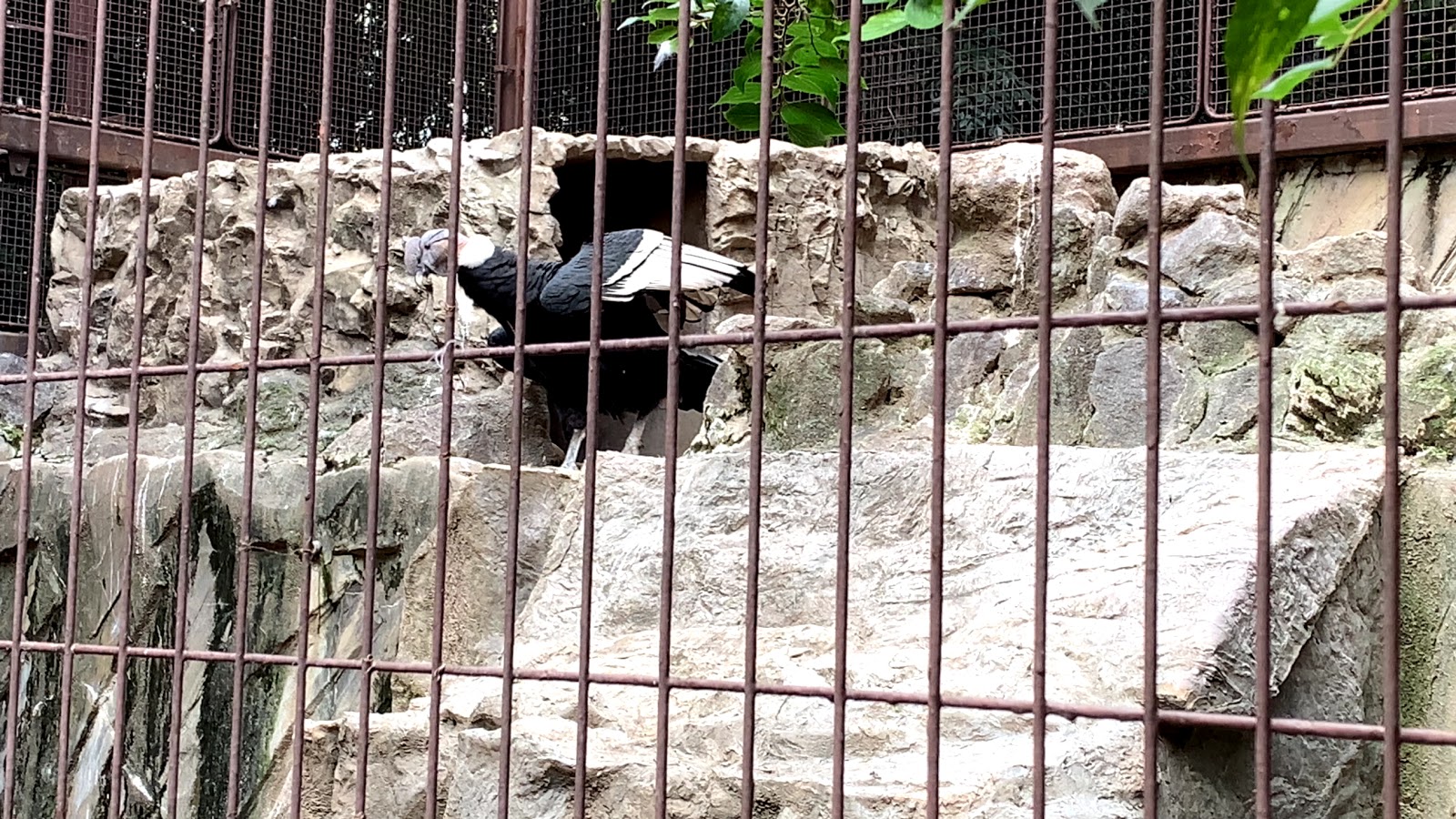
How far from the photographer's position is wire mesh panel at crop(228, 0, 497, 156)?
6.91m

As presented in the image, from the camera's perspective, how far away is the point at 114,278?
20.2 ft

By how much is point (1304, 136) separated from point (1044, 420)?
13.4ft

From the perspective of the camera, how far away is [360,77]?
6.98 m

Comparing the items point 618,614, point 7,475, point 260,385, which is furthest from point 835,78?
point 7,475

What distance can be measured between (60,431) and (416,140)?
1.86 meters

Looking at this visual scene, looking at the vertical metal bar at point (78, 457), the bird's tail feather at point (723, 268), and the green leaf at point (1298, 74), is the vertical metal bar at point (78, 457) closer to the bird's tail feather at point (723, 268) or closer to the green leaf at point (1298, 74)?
the bird's tail feather at point (723, 268)

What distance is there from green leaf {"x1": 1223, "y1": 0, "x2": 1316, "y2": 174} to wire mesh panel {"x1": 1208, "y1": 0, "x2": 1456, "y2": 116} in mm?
4659

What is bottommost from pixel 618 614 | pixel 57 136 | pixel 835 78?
pixel 618 614

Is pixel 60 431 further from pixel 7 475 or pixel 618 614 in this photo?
pixel 618 614

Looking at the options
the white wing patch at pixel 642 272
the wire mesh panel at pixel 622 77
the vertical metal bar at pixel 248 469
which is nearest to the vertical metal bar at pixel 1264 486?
the vertical metal bar at pixel 248 469

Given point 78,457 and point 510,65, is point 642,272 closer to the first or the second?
Answer: point 510,65

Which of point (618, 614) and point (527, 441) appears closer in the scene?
point (618, 614)

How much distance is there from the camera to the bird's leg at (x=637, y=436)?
574 cm

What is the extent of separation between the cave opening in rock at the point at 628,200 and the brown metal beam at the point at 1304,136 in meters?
Result: 1.48
